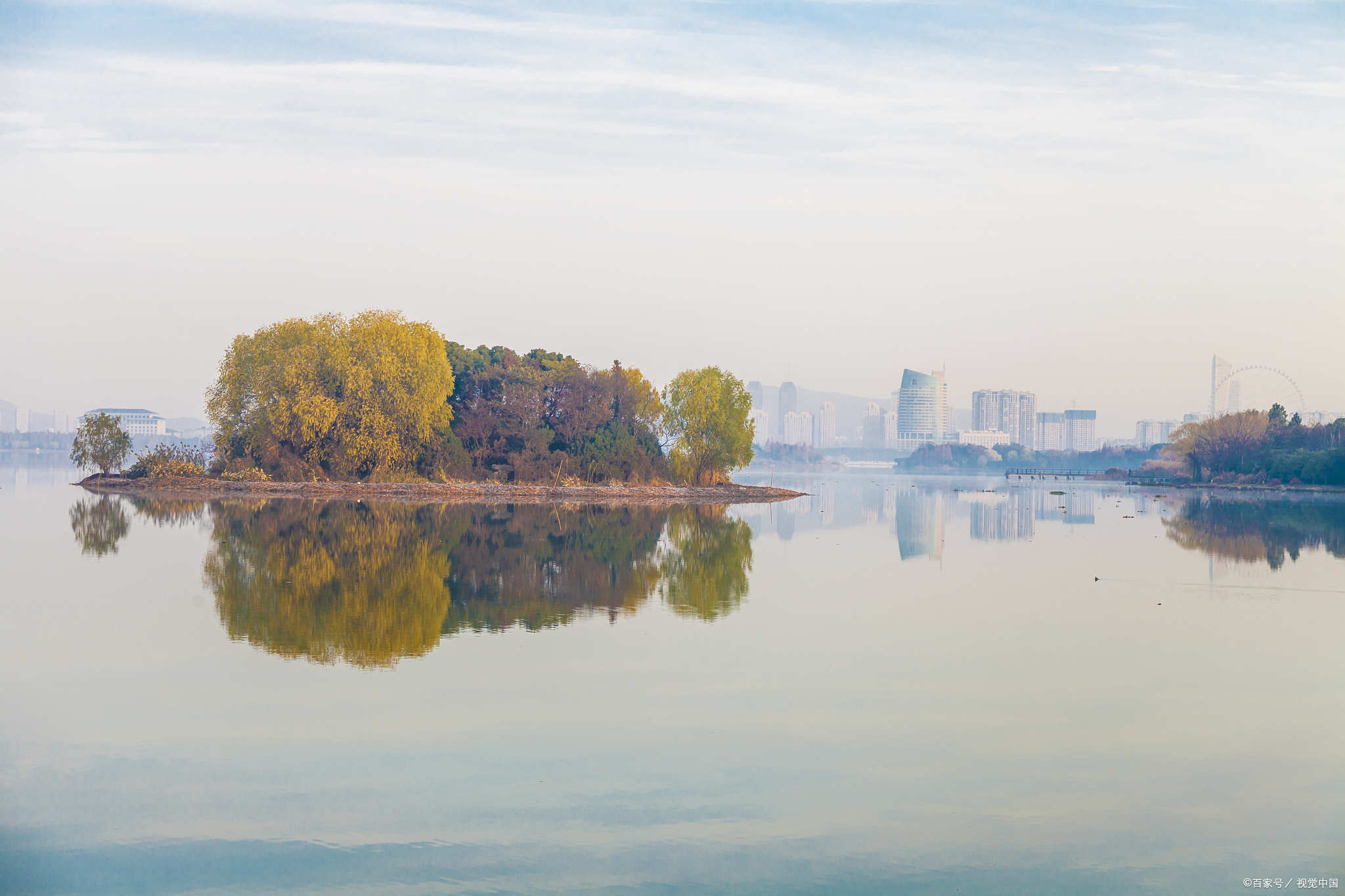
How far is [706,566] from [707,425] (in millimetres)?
37765

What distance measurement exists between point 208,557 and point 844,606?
1304 cm

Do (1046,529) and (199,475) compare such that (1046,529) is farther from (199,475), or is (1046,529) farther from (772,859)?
(199,475)

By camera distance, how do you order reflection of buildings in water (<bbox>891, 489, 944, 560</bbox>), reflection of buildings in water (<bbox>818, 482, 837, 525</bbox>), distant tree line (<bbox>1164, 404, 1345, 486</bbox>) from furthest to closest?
distant tree line (<bbox>1164, 404, 1345, 486</bbox>)
reflection of buildings in water (<bbox>818, 482, 837, 525</bbox>)
reflection of buildings in water (<bbox>891, 489, 944, 560</bbox>)

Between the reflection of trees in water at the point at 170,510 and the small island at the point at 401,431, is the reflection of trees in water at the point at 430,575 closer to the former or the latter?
the reflection of trees in water at the point at 170,510

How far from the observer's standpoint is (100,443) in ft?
178

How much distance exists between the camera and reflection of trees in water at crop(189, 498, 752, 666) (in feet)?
46.6

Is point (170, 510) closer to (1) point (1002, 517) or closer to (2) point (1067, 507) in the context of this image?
(1) point (1002, 517)

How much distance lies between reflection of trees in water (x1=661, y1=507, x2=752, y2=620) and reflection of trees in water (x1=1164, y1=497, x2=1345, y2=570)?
12827mm

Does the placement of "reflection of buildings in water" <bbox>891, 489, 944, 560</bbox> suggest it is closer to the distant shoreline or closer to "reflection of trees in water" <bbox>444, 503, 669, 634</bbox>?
"reflection of trees in water" <bbox>444, 503, 669, 634</bbox>

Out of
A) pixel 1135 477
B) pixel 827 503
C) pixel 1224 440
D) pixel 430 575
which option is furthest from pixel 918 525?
pixel 1135 477

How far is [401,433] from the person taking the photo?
51656 millimetres

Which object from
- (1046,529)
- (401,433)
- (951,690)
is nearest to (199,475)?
(401,433)

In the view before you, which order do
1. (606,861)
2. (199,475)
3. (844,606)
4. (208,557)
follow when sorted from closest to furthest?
(606,861) < (844,606) < (208,557) < (199,475)

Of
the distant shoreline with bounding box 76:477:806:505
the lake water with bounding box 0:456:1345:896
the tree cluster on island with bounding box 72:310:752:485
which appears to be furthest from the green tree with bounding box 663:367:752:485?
the lake water with bounding box 0:456:1345:896
